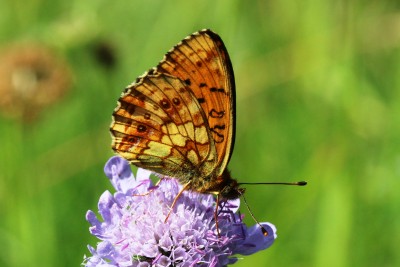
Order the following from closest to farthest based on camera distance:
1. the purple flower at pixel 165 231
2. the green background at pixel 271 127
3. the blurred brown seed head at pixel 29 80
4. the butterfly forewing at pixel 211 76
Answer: the purple flower at pixel 165 231 < the butterfly forewing at pixel 211 76 < the green background at pixel 271 127 < the blurred brown seed head at pixel 29 80

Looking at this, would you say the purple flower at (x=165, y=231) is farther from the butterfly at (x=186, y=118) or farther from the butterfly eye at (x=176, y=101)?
the butterfly eye at (x=176, y=101)

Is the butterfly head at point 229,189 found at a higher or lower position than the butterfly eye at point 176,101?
lower

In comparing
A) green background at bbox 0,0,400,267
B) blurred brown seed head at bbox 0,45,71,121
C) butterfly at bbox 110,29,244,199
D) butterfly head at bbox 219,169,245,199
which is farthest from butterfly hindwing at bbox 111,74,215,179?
blurred brown seed head at bbox 0,45,71,121

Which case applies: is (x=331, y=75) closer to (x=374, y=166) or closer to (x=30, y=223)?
(x=374, y=166)

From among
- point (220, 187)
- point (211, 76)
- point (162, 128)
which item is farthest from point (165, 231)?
point (211, 76)

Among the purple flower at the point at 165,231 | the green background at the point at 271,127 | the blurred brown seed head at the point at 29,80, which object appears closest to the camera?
the purple flower at the point at 165,231

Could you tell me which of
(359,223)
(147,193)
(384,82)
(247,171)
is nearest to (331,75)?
(384,82)

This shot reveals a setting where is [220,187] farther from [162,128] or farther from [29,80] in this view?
[29,80]

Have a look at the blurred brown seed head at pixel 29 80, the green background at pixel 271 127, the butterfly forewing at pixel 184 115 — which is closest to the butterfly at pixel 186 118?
the butterfly forewing at pixel 184 115
